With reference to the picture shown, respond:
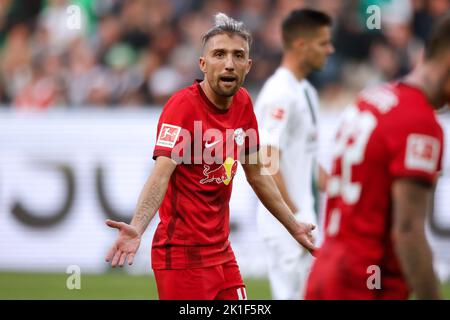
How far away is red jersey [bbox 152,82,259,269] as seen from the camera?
5812mm

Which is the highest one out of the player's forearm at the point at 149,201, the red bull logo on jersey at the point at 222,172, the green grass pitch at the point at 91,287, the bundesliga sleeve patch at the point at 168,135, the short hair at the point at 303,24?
the short hair at the point at 303,24

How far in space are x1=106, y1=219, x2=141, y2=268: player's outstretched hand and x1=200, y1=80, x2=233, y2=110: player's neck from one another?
4.07 feet

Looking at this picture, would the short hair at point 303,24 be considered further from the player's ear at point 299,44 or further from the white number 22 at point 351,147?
the white number 22 at point 351,147

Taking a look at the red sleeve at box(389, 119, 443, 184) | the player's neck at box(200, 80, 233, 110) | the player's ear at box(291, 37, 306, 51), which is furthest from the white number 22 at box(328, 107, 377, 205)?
the player's ear at box(291, 37, 306, 51)

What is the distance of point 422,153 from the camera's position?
3.98 meters

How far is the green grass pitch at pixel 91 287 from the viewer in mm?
10750

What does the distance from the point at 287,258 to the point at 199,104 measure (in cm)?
267

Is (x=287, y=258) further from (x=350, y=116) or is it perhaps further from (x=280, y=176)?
(x=350, y=116)

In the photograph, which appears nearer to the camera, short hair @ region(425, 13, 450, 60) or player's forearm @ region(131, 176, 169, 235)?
short hair @ region(425, 13, 450, 60)

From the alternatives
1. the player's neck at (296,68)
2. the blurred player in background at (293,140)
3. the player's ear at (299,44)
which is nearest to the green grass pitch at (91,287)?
the blurred player in background at (293,140)

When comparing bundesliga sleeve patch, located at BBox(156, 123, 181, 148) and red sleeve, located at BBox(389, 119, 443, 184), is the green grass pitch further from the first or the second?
red sleeve, located at BBox(389, 119, 443, 184)

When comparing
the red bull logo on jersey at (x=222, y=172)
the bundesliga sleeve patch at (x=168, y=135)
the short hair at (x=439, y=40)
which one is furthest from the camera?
the red bull logo on jersey at (x=222, y=172)

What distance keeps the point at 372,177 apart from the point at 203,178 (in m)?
1.88

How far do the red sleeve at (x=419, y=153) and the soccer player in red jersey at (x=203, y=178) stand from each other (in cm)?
191
